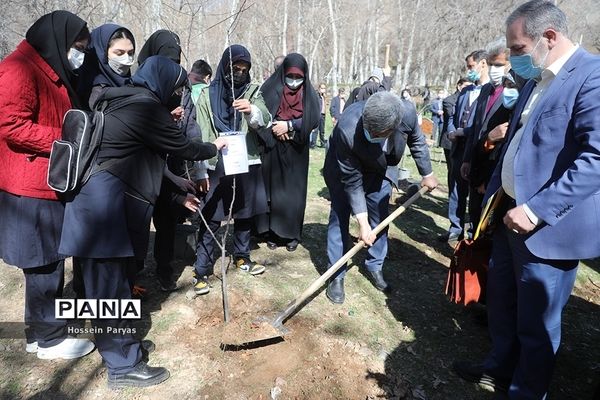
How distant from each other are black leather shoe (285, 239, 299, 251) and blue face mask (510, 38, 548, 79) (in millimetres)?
3033

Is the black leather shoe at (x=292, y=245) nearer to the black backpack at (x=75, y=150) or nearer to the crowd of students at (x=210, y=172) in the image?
the crowd of students at (x=210, y=172)

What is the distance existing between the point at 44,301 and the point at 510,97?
372 cm

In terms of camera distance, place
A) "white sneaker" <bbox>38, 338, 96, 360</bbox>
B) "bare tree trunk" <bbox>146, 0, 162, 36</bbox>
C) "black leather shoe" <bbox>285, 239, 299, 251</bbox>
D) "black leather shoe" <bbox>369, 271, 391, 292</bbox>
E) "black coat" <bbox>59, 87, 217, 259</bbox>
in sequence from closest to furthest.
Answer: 1. "black coat" <bbox>59, 87, 217, 259</bbox>
2. "white sneaker" <bbox>38, 338, 96, 360</bbox>
3. "black leather shoe" <bbox>369, 271, 391, 292</bbox>
4. "black leather shoe" <bbox>285, 239, 299, 251</bbox>
5. "bare tree trunk" <bbox>146, 0, 162, 36</bbox>

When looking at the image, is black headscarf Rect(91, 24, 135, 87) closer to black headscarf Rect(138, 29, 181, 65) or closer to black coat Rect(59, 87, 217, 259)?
black coat Rect(59, 87, 217, 259)

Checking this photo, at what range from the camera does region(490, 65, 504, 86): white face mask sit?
11.5ft

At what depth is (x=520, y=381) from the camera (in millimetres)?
2170

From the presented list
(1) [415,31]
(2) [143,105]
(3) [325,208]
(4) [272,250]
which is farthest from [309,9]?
(2) [143,105]

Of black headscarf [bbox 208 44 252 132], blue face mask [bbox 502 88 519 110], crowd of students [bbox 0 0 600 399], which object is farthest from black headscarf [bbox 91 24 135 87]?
blue face mask [bbox 502 88 519 110]

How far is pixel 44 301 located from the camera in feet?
8.42

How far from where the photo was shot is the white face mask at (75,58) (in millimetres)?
2412

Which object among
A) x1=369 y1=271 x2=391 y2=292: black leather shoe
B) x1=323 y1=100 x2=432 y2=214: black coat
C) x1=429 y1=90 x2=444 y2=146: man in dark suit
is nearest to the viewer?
x1=323 y1=100 x2=432 y2=214: black coat

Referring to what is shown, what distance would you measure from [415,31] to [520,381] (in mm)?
35017

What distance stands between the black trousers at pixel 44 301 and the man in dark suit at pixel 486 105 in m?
3.44

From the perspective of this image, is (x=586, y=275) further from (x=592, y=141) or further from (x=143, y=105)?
(x=143, y=105)
